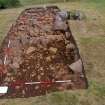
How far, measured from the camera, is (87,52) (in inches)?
302

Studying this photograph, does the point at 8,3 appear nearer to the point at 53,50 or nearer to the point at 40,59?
the point at 53,50

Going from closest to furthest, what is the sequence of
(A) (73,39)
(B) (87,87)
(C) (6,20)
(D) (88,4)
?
(B) (87,87), (A) (73,39), (C) (6,20), (D) (88,4)

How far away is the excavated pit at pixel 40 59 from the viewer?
→ 20.3ft

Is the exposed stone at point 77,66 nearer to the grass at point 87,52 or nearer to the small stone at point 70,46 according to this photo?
the grass at point 87,52

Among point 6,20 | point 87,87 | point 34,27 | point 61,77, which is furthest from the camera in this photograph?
point 6,20

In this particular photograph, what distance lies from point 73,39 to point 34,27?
6.72ft

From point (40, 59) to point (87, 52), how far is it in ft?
3.70

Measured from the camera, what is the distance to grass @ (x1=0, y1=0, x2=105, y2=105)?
5.62m

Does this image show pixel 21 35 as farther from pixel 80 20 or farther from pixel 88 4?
pixel 88 4

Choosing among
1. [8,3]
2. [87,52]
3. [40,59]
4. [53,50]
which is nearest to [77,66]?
[87,52]

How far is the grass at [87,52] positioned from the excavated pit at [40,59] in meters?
0.19

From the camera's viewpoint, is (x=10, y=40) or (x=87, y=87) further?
(x=10, y=40)

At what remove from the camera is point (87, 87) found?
6.01 meters

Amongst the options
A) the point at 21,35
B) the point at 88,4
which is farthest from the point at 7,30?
the point at 88,4
